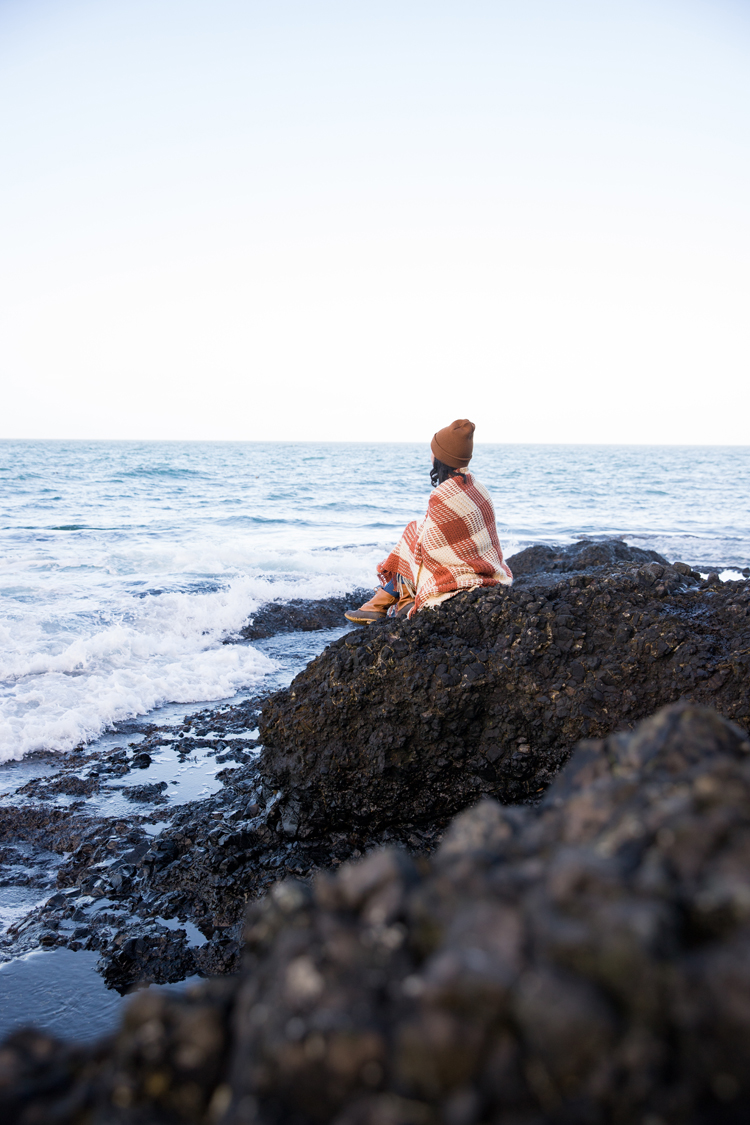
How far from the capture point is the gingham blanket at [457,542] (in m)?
4.39

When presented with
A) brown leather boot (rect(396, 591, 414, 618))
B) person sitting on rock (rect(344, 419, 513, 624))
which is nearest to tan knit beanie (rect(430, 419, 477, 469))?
person sitting on rock (rect(344, 419, 513, 624))

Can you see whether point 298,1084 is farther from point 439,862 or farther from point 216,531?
point 216,531

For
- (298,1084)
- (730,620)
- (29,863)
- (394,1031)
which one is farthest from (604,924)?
(29,863)

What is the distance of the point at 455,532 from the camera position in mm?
4398

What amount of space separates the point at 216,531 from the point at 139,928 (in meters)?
14.1

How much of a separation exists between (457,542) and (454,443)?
1.96ft

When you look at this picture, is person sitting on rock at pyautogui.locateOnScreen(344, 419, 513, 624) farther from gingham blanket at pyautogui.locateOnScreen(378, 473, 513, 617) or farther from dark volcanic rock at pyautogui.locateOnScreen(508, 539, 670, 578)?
dark volcanic rock at pyautogui.locateOnScreen(508, 539, 670, 578)

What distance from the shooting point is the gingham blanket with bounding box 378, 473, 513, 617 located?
439 cm

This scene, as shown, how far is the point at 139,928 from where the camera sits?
2852 mm

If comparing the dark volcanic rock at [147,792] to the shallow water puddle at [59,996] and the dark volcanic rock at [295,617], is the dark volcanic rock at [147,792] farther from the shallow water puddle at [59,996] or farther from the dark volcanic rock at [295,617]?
the dark volcanic rock at [295,617]

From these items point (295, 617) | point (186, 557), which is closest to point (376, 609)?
point (295, 617)

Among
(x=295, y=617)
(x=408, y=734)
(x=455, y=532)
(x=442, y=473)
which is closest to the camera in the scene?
(x=408, y=734)

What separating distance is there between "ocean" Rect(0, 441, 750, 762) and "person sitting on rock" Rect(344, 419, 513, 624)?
2250mm

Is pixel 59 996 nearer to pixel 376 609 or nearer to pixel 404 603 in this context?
pixel 404 603
